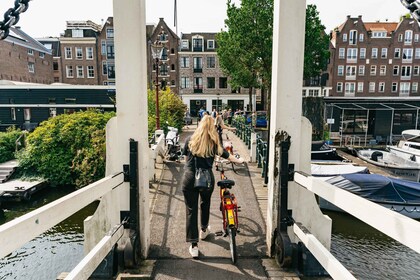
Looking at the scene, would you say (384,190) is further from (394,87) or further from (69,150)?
(394,87)

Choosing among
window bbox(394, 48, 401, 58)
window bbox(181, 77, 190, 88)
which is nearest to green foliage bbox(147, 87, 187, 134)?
window bbox(181, 77, 190, 88)

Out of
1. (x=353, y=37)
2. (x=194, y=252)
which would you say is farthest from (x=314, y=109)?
(x=353, y=37)

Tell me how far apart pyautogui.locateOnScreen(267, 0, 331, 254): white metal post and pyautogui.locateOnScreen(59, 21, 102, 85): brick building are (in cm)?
4300

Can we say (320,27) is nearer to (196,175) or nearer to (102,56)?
(196,175)

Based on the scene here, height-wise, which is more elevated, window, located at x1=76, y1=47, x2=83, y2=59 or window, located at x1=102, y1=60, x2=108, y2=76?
window, located at x1=76, y1=47, x2=83, y2=59

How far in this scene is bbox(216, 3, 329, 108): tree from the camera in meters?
24.2

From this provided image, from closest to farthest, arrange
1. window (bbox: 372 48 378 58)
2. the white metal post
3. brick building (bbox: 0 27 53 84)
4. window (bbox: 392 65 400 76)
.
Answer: the white metal post < brick building (bbox: 0 27 53 84) < window (bbox: 372 48 378 58) < window (bbox: 392 65 400 76)

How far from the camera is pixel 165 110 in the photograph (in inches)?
705

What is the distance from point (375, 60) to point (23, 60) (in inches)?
1883

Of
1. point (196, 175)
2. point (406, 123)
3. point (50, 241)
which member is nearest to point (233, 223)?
point (196, 175)

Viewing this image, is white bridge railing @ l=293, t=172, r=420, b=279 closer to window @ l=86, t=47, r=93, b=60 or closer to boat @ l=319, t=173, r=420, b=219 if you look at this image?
boat @ l=319, t=173, r=420, b=219

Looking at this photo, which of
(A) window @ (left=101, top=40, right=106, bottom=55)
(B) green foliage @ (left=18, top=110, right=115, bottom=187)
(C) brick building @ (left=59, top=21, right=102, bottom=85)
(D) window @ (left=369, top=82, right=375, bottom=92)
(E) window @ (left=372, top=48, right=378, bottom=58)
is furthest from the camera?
(D) window @ (left=369, top=82, right=375, bottom=92)

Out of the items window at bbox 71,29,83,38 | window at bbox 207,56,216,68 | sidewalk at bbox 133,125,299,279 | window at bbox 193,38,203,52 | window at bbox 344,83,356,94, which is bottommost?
sidewalk at bbox 133,125,299,279

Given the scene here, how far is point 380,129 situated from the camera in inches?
1090
